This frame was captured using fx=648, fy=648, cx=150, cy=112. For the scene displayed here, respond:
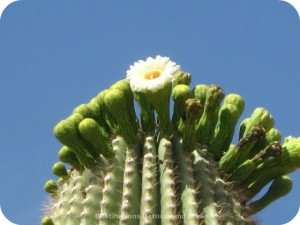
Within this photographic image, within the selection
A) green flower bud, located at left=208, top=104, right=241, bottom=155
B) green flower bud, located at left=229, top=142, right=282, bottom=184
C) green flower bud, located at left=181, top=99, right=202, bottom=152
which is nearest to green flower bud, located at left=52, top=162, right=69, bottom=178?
green flower bud, located at left=181, top=99, right=202, bottom=152

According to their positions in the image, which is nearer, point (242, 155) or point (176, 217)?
point (176, 217)

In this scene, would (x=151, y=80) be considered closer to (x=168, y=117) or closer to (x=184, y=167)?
(x=168, y=117)

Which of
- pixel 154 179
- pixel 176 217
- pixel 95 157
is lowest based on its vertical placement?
pixel 176 217

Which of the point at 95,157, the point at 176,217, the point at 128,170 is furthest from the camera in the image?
the point at 95,157

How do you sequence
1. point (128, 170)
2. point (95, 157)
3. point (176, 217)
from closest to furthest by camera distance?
point (176, 217) < point (128, 170) < point (95, 157)

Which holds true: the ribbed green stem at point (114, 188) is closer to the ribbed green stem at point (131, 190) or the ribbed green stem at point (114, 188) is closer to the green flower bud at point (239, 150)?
the ribbed green stem at point (131, 190)

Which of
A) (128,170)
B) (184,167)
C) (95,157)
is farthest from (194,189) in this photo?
(95,157)

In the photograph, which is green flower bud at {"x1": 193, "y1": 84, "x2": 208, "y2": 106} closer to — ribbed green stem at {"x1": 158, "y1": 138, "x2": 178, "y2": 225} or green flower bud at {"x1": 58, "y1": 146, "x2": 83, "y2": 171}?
ribbed green stem at {"x1": 158, "y1": 138, "x2": 178, "y2": 225}
